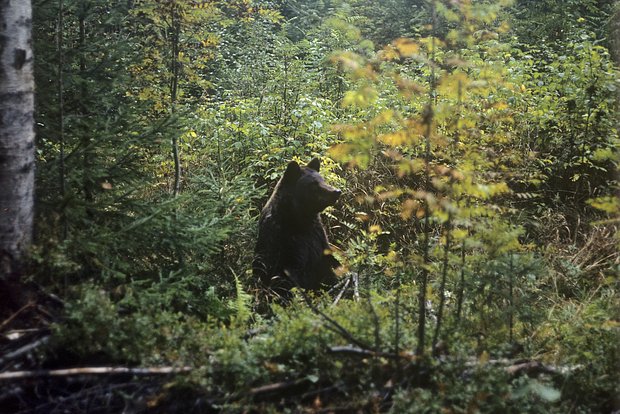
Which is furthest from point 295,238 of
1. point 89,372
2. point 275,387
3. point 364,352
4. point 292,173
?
point 89,372

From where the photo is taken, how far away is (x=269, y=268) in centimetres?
524

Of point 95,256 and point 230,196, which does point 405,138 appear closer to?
point 95,256

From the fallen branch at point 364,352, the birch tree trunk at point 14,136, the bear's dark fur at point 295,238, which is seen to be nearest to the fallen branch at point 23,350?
the birch tree trunk at point 14,136

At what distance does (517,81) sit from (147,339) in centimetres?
622

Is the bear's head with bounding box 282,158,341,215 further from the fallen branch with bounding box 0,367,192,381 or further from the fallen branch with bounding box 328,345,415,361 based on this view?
the fallen branch with bounding box 0,367,192,381

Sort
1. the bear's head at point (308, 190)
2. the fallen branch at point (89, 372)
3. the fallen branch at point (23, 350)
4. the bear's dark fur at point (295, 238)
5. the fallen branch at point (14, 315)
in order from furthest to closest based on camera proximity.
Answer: the bear's dark fur at point (295, 238) < the bear's head at point (308, 190) < the fallen branch at point (14, 315) < the fallen branch at point (23, 350) < the fallen branch at point (89, 372)

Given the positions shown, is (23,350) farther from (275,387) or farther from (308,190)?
(308,190)

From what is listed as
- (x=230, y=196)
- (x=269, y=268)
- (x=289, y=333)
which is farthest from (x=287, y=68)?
(x=289, y=333)

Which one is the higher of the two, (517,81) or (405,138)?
(517,81)

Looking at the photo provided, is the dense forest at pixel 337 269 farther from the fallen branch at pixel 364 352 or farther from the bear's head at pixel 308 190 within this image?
the bear's head at pixel 308 190

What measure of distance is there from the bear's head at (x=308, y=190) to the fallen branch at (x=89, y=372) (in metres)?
2.37

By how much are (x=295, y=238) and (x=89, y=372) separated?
8.60 feet

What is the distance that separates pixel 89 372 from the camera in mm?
2932

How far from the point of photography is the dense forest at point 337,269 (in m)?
2.98
